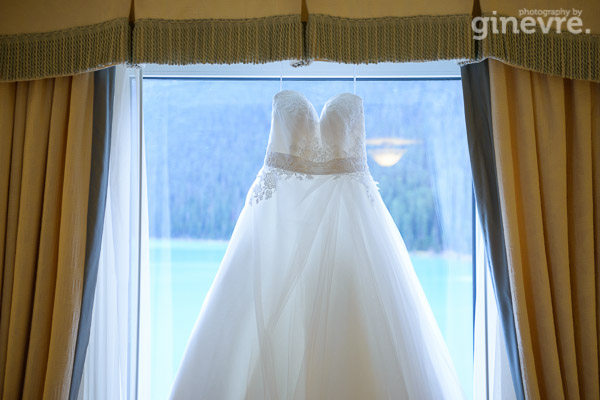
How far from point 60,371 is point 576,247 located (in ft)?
6.52

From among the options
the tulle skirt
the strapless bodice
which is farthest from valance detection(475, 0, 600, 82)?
the tulle skirt

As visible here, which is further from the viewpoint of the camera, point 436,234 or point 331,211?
point 436,234

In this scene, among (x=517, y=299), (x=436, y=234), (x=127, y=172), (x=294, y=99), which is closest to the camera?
(x=517, y=299)

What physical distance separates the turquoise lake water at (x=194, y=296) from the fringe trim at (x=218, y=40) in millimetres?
862

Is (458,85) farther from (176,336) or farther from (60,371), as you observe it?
(60,371)

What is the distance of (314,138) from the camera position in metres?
2.05

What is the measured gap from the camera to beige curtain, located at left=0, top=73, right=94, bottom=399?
200 cm

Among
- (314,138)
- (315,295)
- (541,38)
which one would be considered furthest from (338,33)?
(315,295)

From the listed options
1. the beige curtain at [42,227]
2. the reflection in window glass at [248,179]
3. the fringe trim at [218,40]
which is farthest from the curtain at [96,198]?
the reflection in window glass at [248,179]

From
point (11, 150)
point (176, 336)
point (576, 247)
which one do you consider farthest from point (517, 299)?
point (11, 150)

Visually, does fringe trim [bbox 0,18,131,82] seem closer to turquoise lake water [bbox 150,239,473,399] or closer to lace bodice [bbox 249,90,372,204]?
lace bodice [bbox 249,90,372,204]

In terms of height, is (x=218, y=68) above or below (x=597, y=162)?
above

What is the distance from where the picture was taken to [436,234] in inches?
94.8

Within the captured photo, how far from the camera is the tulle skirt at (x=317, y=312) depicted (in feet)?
5.69
